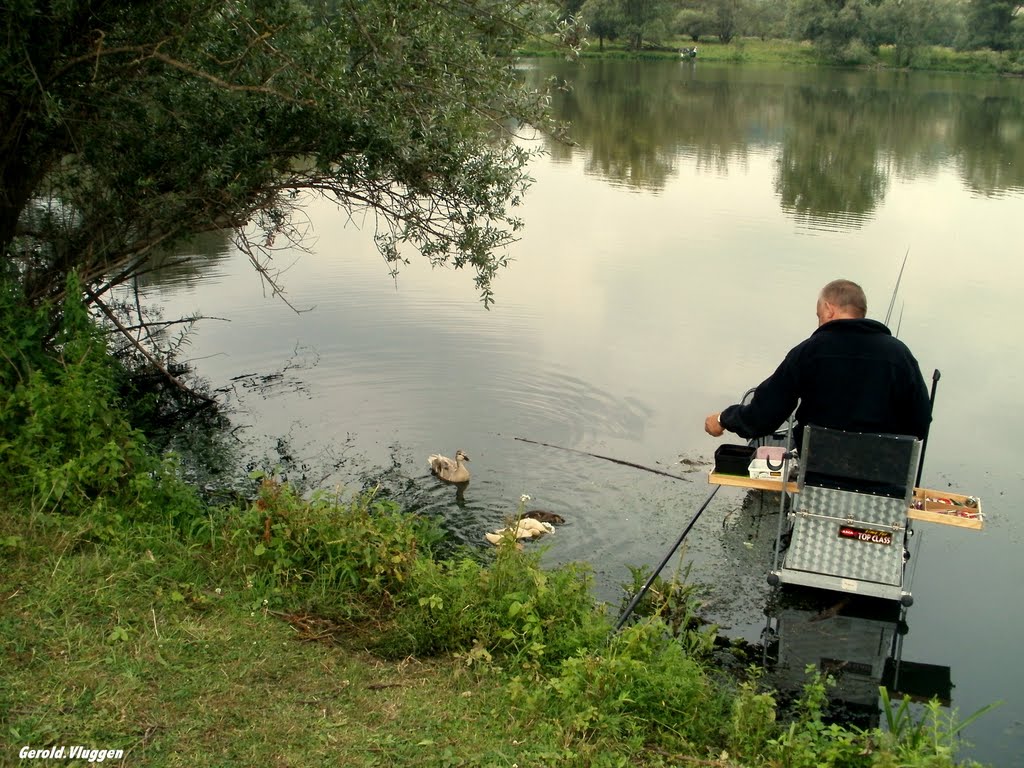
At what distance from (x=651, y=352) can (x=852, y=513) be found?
6.31 metres

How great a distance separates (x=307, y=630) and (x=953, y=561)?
4803 mm

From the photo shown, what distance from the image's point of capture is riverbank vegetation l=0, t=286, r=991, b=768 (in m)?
3.91

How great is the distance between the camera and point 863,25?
184 ft

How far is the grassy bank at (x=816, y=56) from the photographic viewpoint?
54312 millimetres

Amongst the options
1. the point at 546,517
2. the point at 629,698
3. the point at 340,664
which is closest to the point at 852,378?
the point at 629,698

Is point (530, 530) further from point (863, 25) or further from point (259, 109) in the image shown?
point (863, 25)

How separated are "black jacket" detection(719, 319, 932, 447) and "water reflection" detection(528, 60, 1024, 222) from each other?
46.2 ft

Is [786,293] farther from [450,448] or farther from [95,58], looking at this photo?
[95,58]

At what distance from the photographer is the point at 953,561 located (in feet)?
24.4

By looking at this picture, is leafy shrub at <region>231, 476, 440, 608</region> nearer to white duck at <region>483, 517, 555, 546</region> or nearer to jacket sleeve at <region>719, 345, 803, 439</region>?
white duck at <region>483, 517, 555, 546</region>

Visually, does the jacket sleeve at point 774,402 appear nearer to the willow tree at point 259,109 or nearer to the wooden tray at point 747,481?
the wooden tray at point 747,481

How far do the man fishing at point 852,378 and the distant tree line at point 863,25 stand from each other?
48057 millimetres

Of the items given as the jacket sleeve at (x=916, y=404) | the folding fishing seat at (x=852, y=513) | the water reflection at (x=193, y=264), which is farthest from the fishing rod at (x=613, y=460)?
the water reflection at (x=193, y=264)

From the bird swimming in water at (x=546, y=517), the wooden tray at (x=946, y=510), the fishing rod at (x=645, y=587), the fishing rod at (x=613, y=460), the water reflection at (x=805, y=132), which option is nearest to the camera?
the fishing rod at (x=645, y=587)
